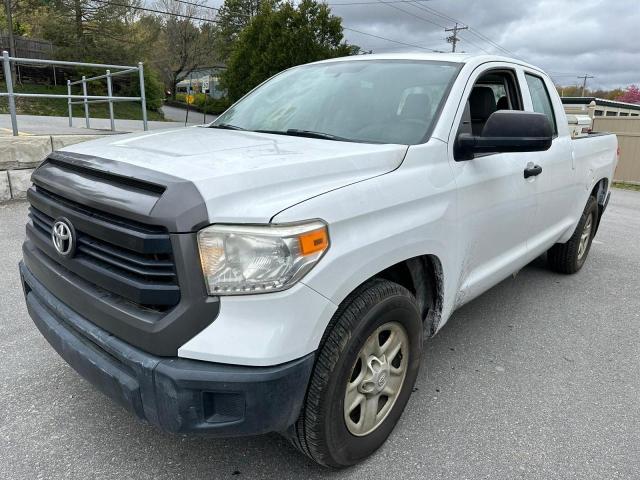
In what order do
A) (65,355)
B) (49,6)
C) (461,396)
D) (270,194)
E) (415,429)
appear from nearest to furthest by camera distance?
(270,194)
(65,355)
(415,429)
(461,396)
(49,6)

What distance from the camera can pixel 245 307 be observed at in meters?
1.70

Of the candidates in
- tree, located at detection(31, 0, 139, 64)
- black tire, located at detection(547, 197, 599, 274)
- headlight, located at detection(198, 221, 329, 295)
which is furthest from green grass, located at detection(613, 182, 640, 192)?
tree, located at detection(31, 0, 139, 64)

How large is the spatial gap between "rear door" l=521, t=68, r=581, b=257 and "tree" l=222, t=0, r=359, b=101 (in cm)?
1922

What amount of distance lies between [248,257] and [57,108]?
25.6m

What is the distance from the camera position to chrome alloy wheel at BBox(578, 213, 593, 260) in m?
4.88

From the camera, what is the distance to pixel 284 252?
172 cm

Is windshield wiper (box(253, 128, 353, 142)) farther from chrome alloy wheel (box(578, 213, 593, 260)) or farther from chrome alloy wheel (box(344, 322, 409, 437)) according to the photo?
chrome alloy wheel (box(578, 213, 593, 260))

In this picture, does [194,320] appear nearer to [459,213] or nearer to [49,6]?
[459,213]

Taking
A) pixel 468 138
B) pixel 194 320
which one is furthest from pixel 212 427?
pixel 468 138

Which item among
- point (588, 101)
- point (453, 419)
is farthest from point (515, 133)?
point (588, 101)

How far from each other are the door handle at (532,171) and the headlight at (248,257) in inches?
80.3

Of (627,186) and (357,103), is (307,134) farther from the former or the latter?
(627,186)

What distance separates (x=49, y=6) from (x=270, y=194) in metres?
32.8

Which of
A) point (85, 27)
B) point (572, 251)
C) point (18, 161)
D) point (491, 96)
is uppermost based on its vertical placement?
point (85, 27)
